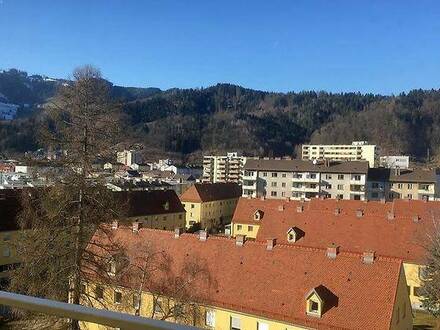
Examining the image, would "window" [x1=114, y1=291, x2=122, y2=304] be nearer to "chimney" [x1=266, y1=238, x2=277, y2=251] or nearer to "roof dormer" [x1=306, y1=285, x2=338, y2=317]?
"chimney" [x1=266, y1=238, x2=277, y2=251]

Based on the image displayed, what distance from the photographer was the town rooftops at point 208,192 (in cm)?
7056

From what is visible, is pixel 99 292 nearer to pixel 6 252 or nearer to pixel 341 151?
pixel 6 252

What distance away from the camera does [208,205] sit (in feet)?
236

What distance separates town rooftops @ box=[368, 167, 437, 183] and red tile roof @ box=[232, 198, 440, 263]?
3904cm

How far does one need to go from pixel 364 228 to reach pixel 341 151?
148 m

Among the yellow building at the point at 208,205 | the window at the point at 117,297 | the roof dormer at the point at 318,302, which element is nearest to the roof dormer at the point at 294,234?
the roof dormer at the point at 318,302

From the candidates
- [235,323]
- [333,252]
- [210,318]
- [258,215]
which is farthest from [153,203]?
[333,252]

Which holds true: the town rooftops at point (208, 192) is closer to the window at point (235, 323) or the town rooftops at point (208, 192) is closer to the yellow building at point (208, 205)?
the yellow building at point (208, 205)

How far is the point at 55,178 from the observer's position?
16.8 meters

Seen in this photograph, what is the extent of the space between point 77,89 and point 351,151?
164401 mm

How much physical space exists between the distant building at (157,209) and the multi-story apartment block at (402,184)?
36.8 m

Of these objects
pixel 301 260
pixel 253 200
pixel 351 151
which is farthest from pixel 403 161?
pixel 301 260

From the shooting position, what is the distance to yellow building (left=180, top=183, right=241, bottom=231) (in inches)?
2756

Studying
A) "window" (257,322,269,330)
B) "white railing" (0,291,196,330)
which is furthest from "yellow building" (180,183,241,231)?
"white railing" (0,291,196,330)
